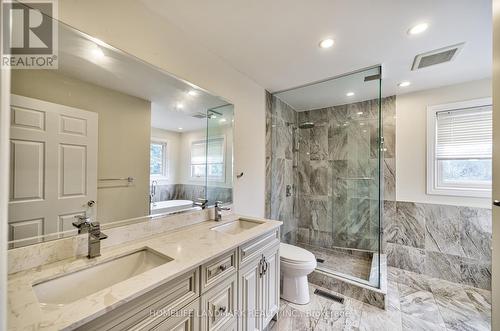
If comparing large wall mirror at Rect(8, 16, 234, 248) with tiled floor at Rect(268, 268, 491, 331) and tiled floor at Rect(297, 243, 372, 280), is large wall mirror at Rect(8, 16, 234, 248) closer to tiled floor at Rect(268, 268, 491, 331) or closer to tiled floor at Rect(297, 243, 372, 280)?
tiled floor at Rect(268, 268, 491, 331)

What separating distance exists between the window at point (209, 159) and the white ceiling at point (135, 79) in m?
0.18

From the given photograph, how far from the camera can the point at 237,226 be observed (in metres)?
1.88

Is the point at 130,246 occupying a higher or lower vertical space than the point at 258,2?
lower

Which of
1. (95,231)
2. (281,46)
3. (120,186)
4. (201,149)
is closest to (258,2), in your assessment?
(281,46)

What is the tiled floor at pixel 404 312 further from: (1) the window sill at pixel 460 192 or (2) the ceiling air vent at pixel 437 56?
(2) the ceiling air vent at pixel 437 56

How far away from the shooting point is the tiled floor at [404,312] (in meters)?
1.73

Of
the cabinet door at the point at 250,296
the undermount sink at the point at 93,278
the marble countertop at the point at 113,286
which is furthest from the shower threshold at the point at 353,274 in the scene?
the undermount sink at the point at 93,278

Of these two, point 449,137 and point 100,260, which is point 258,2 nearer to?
point 100,260

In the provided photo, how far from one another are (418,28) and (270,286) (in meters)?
2.30

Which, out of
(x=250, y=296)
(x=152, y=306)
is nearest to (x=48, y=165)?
(x=152, y=306)

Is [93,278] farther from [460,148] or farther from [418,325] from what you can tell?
[460,148]

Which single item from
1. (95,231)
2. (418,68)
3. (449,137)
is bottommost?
(95,231)

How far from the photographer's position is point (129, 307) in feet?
2.50

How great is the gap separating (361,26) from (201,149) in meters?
1.58
